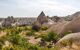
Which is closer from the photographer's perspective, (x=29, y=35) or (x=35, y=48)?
(x=35, y=48)

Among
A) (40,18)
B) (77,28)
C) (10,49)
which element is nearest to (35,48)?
(10,49)

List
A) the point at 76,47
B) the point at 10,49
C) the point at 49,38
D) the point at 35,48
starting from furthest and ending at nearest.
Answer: the point at 49,38 → the point at 35,48 → the point at 10,49 → the point at 76,47

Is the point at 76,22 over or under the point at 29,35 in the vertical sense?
over

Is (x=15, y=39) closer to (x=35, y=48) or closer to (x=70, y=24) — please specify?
(x=35, y=48)

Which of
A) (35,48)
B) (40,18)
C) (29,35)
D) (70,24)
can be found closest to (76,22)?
(70,24)

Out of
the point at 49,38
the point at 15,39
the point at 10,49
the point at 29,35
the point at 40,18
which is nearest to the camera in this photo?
the point at 10,49

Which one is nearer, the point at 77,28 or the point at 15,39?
the point at 15,39

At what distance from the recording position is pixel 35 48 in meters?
23.8

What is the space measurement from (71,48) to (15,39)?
11.7 metres

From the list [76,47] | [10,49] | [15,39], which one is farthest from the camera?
[15,39]

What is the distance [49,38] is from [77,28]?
434 centimetres

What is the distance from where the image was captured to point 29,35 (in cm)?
4350

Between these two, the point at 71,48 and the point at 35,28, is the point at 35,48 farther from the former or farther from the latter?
the point at 35,28

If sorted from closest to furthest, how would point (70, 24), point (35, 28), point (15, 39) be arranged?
point (15, 39)
point (70, 24)
point (35, 28)
